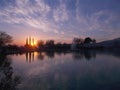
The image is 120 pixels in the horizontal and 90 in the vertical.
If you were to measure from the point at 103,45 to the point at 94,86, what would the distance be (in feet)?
304

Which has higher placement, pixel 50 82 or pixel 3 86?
pixel 3 86

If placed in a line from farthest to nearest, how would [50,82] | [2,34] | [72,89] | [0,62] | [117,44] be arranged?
1. [117,44]
2. [2,34]
3. [50,82]
4. [72,89]
5. [0,62]

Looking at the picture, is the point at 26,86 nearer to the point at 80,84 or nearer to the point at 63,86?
the point at 63,86

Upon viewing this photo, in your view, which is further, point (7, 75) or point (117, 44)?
point (117, 44)

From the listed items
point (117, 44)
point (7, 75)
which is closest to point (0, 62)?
point (7, 75)

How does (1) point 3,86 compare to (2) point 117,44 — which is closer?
(1) point 3,86

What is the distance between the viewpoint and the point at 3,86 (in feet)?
17.7

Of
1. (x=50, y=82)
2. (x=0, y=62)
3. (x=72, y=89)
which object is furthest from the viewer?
(x=50, y=82)

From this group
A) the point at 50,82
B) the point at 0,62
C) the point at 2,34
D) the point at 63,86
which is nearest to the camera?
the point at 0,62

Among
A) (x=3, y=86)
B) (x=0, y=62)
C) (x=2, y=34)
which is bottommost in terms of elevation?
(x=3, y=86)

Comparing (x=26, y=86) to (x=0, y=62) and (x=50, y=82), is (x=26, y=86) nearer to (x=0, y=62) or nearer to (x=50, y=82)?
(x=50, y=82)

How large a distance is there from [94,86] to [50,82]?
10.7 ft

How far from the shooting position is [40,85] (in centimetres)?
1175

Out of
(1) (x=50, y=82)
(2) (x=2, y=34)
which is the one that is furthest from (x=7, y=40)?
(1) (x=50, y=82)
